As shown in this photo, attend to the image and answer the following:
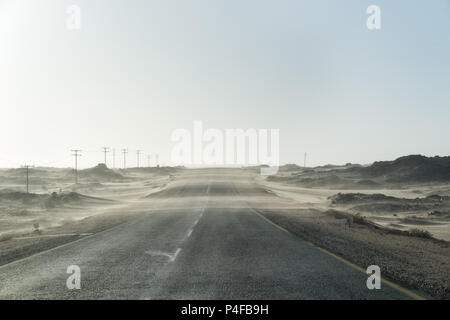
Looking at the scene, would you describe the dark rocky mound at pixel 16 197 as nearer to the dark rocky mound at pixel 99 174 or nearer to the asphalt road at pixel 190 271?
the asphalt road at pixel 190 271

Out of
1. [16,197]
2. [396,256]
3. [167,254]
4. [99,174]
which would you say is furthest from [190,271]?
[99,174]

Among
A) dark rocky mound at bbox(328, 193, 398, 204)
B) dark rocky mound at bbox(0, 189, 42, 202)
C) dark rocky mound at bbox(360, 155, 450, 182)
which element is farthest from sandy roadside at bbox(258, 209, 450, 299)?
dark rocky mound at bbox(360, 155, 450, 182)

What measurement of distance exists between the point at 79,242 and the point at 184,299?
889cm

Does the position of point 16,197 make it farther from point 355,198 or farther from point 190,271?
point 190,271

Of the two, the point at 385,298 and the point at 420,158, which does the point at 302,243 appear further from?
the point at 420,158

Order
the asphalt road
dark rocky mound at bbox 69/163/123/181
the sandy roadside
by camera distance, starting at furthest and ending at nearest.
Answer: dark rocky mound at bbox 69/163/123/181 → the sandy roadside → the asphalt road

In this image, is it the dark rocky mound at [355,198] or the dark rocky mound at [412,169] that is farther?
the dark rocky mound at [412,169]

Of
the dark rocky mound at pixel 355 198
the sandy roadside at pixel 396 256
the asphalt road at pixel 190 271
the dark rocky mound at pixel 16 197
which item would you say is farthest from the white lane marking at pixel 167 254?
the dark rocky mound at pixel 16 197

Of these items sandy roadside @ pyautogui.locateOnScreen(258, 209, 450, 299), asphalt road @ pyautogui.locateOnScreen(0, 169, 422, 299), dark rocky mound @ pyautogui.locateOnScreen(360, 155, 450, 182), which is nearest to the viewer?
asphalt road @ pyautogui.locateOnScreen(0, 169, 422, 299)

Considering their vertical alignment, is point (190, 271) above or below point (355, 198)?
above

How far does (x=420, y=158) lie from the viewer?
335 feet

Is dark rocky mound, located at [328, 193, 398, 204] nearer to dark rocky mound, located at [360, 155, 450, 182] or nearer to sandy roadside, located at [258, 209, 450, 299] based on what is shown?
sandy roadside, located at [258, 209, 450, 299]

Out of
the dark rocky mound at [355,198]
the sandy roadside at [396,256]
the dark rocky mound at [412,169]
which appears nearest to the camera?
the sandy roadside at [396,256]

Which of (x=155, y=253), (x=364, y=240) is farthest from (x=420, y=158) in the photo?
(x=155, y=253)
